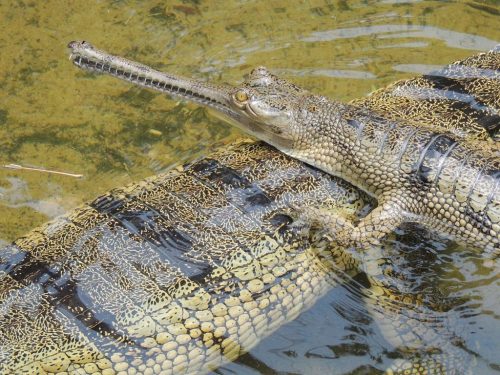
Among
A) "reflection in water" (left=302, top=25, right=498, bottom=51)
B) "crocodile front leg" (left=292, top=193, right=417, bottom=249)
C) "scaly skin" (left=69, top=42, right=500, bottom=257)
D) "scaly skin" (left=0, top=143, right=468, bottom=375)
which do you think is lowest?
"scaly skin" (left=0, top=143, right=468, bottom=375)

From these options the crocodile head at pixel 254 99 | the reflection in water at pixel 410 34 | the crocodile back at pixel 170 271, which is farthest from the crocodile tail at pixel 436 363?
the reflection in water at pixel 410 34

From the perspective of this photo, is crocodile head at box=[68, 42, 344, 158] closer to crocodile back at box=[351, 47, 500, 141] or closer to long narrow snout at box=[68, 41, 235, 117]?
long narrow snout at box=[68, 41, 235, 117]

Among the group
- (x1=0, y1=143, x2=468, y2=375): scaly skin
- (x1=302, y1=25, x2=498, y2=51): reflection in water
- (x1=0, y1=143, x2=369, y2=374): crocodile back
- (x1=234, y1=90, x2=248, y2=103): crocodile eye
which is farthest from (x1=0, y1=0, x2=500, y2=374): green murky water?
(x1=234, y1=90, x2=248, y2=103): crocodile eye

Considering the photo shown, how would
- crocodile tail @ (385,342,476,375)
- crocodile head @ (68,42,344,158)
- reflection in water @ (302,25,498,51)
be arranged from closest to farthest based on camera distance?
crocodile tail @ (385,342,476,375)
crocodile head @ (68,42,344,158)
reflection in water @ (302,25,498,51)

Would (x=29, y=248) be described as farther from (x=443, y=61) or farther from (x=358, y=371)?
(x=443, y=61)

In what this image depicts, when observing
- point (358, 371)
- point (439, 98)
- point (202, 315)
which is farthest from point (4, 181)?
point (439, 98)

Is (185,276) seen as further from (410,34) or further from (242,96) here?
(410,34)

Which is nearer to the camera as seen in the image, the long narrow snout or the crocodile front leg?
the crocodile front leg
